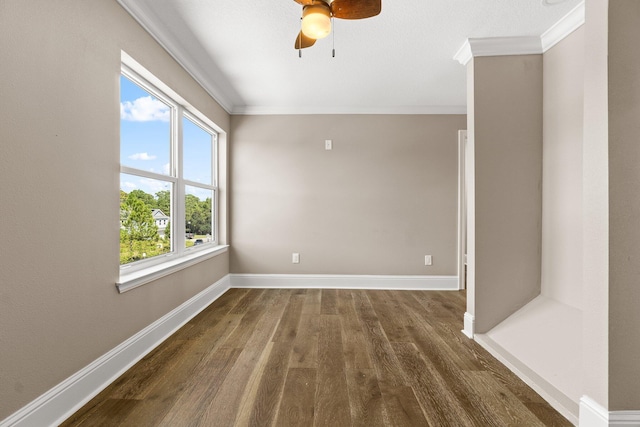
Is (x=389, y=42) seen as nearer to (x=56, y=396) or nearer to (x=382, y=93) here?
(x=382, y=93)

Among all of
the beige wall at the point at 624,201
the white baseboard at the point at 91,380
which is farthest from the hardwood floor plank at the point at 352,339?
the white baseboard at the point at 91,380

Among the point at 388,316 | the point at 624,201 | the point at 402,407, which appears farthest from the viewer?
the point at 388,316

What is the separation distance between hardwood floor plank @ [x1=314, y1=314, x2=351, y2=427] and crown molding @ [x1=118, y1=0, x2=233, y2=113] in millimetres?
2609

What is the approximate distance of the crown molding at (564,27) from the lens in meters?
2.07

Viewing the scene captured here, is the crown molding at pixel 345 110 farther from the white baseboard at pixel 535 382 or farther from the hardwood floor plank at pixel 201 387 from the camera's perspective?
the hardwood floor plank at pixel 201 387

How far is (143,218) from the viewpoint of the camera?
2477 mm

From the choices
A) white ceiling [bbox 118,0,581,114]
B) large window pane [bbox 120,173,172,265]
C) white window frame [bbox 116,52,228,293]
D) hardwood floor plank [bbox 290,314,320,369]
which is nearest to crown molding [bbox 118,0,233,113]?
white ceiling [bbox 118,0,581,114]

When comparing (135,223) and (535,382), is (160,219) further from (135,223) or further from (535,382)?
(535,382)

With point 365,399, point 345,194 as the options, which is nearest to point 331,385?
point 365,399

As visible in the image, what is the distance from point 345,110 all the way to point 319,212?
1391mm

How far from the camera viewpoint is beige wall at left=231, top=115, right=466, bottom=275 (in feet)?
13.5

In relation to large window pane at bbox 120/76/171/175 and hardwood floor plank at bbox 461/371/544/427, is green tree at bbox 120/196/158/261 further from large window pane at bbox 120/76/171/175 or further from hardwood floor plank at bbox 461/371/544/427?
hardwood floor plank at bbox 461/371/544/427

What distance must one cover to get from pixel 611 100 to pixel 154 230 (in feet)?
10.0

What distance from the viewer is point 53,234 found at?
149 cm
